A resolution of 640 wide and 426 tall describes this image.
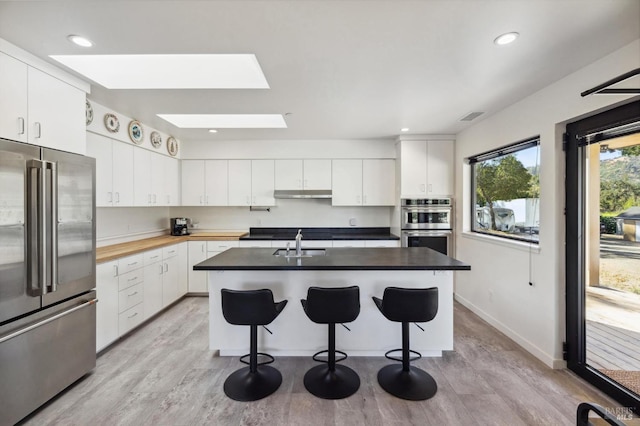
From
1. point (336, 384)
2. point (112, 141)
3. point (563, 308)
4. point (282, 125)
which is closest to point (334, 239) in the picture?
point (282, 125)

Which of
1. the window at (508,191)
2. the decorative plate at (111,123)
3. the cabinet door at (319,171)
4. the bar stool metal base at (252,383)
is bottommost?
the bar stool metal base at (252,383)

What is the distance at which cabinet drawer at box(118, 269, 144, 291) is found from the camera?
307 cm

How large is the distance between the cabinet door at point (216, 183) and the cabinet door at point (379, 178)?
233cm

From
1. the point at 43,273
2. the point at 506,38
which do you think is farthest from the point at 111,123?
the point at 506,38

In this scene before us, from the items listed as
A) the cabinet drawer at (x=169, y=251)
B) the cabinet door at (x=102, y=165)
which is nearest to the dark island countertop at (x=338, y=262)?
the cabinet drawer at (x=169, y=251)

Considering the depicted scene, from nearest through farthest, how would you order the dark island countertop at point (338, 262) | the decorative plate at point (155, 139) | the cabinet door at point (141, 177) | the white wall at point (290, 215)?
the dark island countertop at point (338, 262)
the cabinet door at point (141, 177)
the decorative plate at point (155, 139)
the white wall at point (290, 215)

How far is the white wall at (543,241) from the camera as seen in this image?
2203 millimetres

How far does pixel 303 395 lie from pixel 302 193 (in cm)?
310

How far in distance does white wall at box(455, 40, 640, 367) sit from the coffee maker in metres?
4.54

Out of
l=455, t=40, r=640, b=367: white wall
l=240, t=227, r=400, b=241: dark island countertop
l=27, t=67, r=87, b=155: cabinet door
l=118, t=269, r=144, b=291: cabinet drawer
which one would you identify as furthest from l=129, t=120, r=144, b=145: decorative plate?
l=455, t=40, r=640, b=367: white wall

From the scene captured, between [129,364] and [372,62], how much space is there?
3.35 meters

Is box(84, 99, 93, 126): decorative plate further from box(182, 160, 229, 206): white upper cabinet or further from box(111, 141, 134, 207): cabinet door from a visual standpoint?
box(182, 160, 229, 206): white upper cabinet

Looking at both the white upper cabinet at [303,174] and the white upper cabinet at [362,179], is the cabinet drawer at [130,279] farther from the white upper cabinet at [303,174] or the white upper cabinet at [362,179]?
the white upper cabinet at [362,179]

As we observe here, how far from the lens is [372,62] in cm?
217
